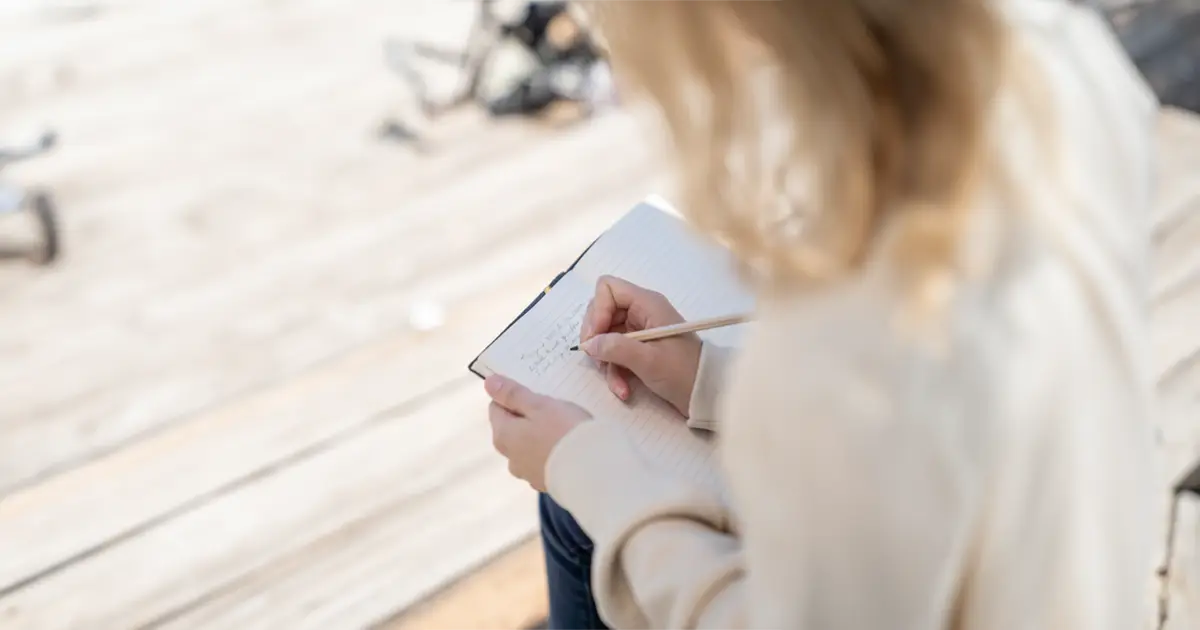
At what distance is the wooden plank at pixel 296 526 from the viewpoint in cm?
113

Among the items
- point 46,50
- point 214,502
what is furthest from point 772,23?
point 46,50

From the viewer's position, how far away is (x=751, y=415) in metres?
0.45

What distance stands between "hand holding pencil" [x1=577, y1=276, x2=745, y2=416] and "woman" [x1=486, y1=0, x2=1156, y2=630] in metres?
0.26

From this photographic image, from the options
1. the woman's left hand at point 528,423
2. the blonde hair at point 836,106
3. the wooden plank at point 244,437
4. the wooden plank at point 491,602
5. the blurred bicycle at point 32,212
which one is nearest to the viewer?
the blonde hair at point 836,106

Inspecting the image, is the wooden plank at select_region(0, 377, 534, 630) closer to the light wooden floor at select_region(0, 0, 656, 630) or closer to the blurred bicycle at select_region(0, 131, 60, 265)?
the light wooden floor at select_region(0, 0, 656, 630)

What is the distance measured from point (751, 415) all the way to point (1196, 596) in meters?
0.85

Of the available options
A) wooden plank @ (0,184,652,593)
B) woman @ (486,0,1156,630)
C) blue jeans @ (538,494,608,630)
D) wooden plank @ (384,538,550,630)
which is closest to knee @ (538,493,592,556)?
blue jeans @ (538,494,608,630)

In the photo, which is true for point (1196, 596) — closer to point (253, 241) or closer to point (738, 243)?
point (738, 243)

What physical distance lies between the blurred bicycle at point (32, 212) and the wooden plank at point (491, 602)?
2.98 feet

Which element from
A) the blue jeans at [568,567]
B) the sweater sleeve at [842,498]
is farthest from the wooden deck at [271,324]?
the sweater sleeve at [842,498]

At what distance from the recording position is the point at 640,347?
76cm

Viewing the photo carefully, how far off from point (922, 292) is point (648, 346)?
0.37m

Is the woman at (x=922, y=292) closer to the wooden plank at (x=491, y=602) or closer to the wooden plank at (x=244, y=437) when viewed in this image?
the wooden plank at (x=491, y=602)

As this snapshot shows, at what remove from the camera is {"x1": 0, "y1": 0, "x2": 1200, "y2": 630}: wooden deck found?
117 centimetres
